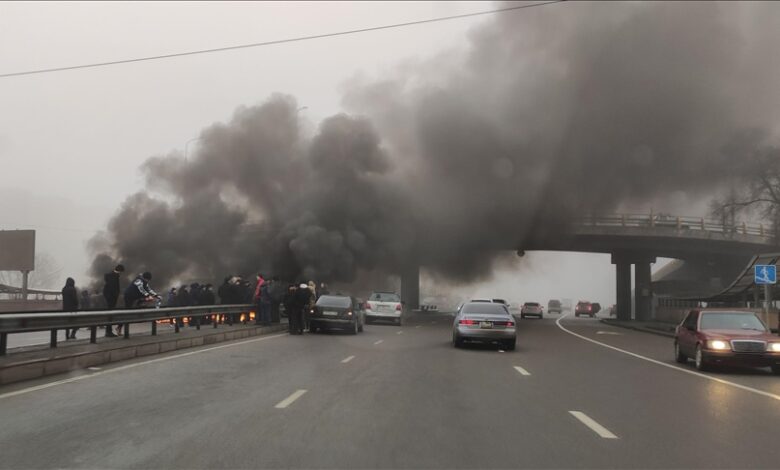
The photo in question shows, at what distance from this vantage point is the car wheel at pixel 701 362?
1337 centimetres

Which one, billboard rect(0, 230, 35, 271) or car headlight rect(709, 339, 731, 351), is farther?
billboard rect(0, 230, 35, 271)

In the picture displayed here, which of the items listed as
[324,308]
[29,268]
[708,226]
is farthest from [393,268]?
[324,308]

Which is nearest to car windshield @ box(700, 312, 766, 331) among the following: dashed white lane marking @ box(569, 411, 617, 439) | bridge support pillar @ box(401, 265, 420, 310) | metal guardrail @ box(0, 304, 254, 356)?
dashed white lane marking @ box(569, 411, 617, 439)

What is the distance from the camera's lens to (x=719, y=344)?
13102 millimetres

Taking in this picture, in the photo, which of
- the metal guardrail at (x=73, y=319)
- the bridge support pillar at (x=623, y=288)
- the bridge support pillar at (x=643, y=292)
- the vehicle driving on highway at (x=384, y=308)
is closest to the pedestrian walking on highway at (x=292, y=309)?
the metal guardrail at (x=73, y=319)

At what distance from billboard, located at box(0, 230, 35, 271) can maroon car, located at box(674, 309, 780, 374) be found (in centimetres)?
3127

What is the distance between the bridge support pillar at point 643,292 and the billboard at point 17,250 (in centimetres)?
3944

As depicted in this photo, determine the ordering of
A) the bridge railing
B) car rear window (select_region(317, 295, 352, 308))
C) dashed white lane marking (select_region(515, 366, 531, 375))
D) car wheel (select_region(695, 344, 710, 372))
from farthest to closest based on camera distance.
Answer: the bridge railing
car rear window (select_region(317, 295, 352, 308))
car wheel (select_region(695, 344, 710, 372))
dashed white lane marking (select_region(515, 366, 531, 375))

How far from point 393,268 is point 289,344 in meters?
35.6

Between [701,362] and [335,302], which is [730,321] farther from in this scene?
[335,302]

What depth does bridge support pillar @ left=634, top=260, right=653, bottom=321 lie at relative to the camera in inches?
1924

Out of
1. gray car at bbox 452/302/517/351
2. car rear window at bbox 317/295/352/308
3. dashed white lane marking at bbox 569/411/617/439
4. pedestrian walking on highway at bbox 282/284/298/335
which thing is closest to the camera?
dashed white lane marking at bbox 569/411/617/439

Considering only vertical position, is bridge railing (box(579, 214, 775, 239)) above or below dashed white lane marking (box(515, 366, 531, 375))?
above

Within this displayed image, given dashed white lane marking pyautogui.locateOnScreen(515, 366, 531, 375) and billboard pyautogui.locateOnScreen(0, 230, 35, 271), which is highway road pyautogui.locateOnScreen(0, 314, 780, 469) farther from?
billboard pyautogui.locateOnScreen(0, 230, 35, 271)
